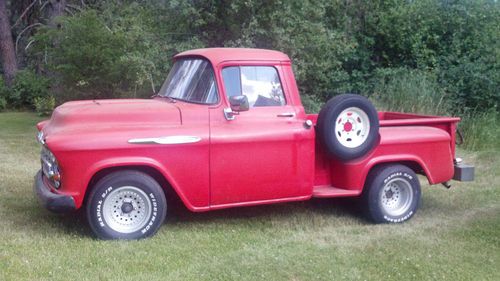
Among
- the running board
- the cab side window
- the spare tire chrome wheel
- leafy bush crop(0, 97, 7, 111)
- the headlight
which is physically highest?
the cab side window

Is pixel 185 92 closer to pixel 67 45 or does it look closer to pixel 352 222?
pixel 352 222

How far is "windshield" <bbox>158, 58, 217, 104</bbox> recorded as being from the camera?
21.0 ft

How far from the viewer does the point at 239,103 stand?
243 inches

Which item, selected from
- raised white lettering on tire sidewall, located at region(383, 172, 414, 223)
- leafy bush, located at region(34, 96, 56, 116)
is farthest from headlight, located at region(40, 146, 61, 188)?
leafy bush, located at region(34, 96, 56, 116)

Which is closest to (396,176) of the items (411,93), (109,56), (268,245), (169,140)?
(268,245)

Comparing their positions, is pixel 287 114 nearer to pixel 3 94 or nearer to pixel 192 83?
pixel 192 83

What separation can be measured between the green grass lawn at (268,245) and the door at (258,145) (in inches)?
18.4

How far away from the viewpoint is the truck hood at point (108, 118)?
19.6 ft

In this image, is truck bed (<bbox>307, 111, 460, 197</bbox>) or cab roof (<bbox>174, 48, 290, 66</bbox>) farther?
truck bed (<bbox>307, 111, 460, 197</bbox>)

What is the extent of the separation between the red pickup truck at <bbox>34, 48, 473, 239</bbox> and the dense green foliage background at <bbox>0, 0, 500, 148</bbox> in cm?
607

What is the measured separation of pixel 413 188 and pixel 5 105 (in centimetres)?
1566

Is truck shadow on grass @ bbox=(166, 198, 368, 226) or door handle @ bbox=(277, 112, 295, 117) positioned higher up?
door handle @ bbox=(277, 112, 295, 117)

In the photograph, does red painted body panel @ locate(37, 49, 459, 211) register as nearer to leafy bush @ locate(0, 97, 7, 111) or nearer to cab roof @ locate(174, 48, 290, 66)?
cab roof @ locate(174, 48, 290, 66)

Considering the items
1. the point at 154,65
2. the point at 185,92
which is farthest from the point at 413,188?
the point at 154,65
